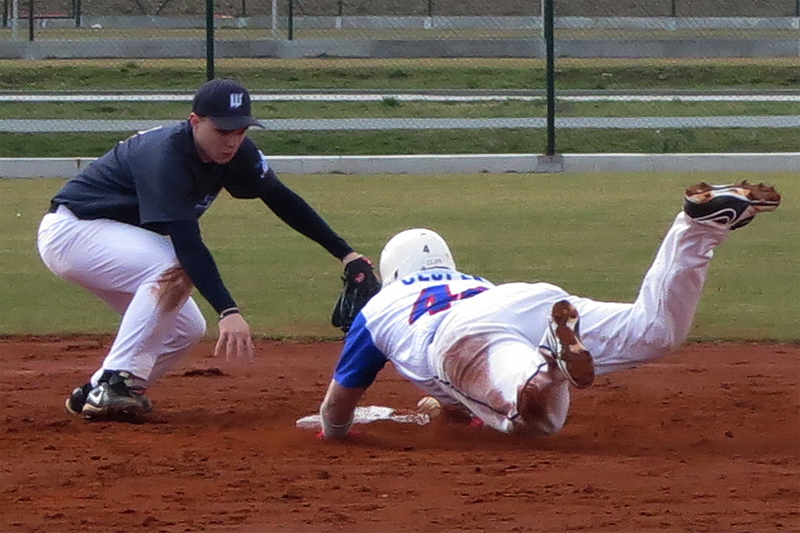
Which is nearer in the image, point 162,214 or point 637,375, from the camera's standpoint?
point 162,214

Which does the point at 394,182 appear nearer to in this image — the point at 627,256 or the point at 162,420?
the point at 627,256

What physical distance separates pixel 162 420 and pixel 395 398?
3.80 feet

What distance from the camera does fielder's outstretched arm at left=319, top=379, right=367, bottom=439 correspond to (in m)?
5.23

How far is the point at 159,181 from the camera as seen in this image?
18.3ft

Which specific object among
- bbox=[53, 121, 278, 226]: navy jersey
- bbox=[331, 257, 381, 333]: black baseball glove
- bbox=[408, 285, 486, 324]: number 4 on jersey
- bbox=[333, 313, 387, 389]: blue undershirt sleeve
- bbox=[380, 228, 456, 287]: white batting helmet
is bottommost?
bbox=[333, 313, 387, 389]: blue undershirt sleeve

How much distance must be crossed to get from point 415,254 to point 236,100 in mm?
936

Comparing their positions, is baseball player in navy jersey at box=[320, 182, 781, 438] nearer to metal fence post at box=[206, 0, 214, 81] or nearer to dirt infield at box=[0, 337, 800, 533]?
dirt infield at box=[0, 337, 800, 533]

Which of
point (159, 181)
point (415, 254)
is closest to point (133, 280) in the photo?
point (159, 181)

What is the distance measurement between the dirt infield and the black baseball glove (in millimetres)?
460

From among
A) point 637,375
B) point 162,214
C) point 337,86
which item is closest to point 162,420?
point 162,214

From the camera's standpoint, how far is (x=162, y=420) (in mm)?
5953

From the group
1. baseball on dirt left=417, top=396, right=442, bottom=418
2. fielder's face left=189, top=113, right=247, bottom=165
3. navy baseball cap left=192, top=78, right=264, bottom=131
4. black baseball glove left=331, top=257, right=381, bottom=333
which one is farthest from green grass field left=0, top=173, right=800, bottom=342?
navy baseball cap left=192, top=78, right=264, bottom=131

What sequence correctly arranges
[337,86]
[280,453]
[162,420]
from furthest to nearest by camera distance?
[337,86] < [162,420] < [280,453]

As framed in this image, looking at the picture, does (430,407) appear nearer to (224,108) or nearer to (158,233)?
(158,233)
